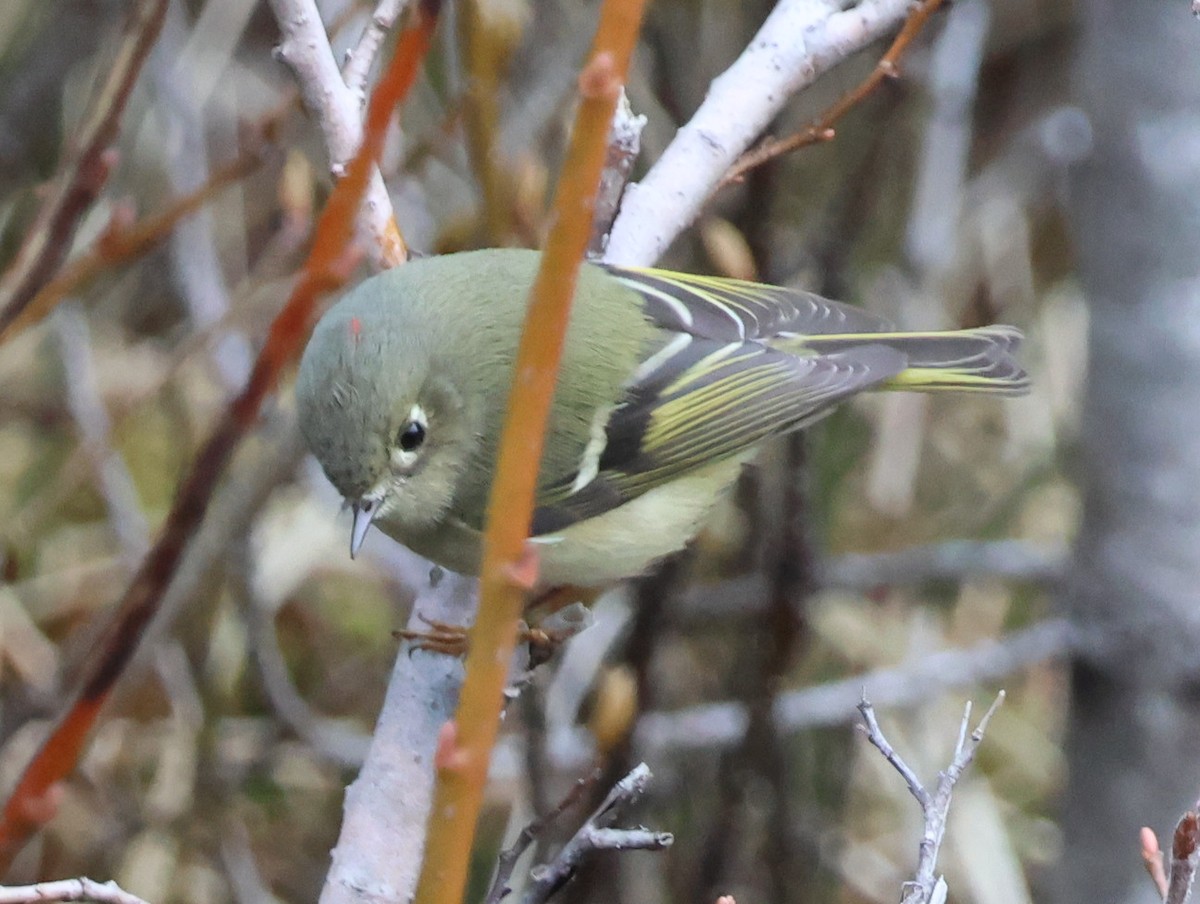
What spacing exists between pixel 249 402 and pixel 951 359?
1856mm

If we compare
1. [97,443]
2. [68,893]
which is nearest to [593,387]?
[97,443]

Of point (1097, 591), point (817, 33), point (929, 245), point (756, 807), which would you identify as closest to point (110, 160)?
point (817, 33)

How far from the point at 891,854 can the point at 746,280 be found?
5.09ft

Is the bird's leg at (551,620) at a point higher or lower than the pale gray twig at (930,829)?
higher

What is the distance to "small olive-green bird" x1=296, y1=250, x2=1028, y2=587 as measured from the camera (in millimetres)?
1841

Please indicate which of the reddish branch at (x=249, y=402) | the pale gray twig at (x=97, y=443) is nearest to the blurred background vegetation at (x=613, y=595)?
the pale gray twig at (x=97, y=443)

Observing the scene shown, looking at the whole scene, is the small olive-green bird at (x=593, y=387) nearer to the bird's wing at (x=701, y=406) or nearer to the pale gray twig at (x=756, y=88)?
the bird's wing at (x=701, y=406)

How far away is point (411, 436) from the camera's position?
192 centimetres

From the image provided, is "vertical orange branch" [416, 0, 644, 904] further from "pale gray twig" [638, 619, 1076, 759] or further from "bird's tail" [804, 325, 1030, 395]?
"pale gray twig" [638, 619, 1076, 759]

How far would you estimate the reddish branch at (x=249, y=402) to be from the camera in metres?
0.72

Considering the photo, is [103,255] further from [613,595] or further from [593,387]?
[613,595]

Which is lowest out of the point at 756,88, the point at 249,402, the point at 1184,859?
the point at 1184,859

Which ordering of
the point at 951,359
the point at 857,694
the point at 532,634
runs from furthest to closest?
the point at 857,694
the point at 951,359
the point at 532,634

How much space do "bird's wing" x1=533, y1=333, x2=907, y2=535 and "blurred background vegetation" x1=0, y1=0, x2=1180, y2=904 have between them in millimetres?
184
